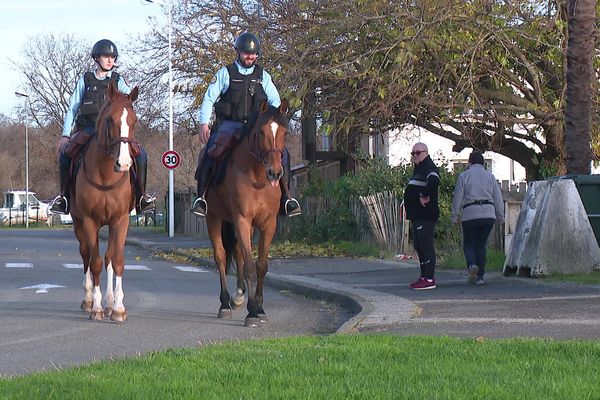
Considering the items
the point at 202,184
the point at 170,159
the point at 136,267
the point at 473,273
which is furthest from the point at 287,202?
the point at 170,159

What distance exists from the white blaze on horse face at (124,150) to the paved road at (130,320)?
163 cm

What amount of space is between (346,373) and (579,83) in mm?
10283

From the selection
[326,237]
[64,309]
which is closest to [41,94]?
[326,237]

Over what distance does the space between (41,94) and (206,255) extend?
48.6 metres

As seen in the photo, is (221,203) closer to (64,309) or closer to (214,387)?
(64,309)

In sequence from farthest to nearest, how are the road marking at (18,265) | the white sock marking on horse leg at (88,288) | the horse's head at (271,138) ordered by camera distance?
the road marking at (18,265) → the white sock marking on horse leg at (88,288) → the horse's head at (271,138)

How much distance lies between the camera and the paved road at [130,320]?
9727 millimetres

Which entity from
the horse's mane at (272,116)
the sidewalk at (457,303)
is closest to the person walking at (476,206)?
the sidewalk at (457,303)

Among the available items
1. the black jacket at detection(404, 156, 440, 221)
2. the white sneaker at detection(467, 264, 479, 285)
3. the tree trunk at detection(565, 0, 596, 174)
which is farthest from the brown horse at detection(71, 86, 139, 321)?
the tree trunk at detection(565, 0, 596, 174)

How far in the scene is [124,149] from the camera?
11312 millimetres

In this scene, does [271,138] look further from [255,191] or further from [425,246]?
[425,246]

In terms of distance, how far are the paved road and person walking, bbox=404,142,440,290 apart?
5.01 ft

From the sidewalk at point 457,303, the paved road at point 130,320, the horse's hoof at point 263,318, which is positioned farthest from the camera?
the horse's hoof at point 263,318

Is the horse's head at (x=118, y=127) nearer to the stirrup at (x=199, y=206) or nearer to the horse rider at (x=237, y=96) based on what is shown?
the horse rider at (x=237, y=96)
